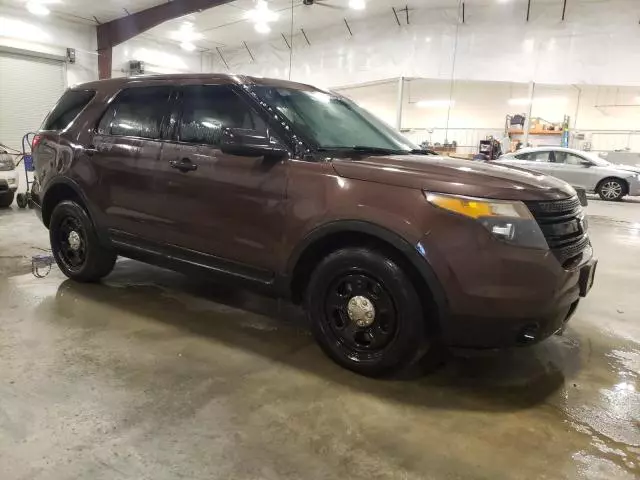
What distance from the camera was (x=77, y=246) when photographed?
4066 millimetres

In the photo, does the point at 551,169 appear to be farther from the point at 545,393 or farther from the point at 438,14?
the point at 545,393

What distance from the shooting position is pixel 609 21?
12.2m

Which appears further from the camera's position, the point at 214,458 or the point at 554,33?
the point at 554,33

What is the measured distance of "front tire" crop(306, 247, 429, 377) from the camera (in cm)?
247

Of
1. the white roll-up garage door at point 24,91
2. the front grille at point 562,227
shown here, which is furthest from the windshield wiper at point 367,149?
the white roll-up garage door at point 24,91

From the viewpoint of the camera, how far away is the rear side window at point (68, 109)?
3998 millimetres

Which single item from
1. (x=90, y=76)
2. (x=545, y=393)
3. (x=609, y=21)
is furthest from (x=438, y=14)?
(x=545, y=393)

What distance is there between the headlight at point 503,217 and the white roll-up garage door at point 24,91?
14.4 meters

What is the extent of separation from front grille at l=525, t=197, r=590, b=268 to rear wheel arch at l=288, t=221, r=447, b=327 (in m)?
0.59

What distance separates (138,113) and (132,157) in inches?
14.3

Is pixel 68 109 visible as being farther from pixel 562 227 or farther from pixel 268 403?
pixel 562 227

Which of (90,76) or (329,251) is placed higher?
(90,76)

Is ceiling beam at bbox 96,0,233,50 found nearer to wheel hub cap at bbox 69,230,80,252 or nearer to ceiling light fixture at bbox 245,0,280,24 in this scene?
ceiling light fixture at bbox 245,0,280,24

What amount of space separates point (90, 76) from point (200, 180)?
14.0 m
